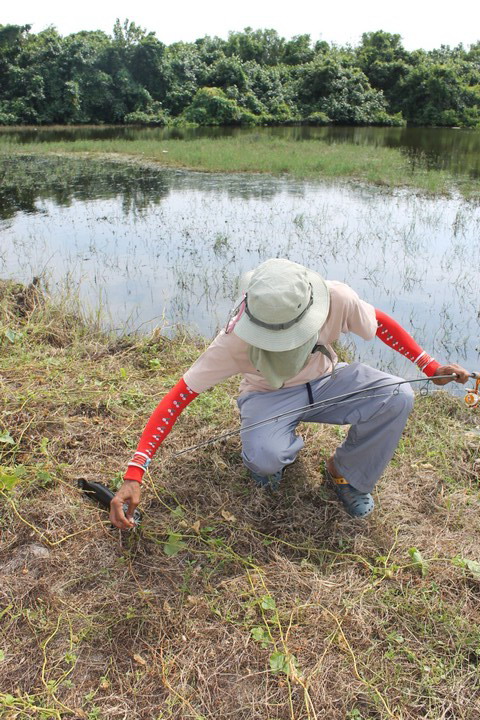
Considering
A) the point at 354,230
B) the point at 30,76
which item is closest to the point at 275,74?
the point at 30,76

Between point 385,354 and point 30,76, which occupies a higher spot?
point 30,76

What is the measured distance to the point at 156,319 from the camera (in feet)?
15.6

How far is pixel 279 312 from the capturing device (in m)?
1.70

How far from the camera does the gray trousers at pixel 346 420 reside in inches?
79.9

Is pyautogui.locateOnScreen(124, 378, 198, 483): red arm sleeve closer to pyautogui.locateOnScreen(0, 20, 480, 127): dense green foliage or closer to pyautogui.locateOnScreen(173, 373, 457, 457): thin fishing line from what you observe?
pyautogui.locateOnScreen(173, 373, 457, 457): thin fishing line

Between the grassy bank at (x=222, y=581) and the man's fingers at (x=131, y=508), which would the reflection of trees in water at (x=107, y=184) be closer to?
the grassy bank at (x=222, y=581)

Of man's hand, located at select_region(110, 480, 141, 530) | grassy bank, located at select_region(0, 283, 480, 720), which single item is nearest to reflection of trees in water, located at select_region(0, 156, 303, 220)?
grassy bank, located at select_region(0, 283, 480, 720)

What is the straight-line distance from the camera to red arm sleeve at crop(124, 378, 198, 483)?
1771 mm

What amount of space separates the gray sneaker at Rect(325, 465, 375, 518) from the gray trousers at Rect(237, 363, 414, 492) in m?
0.04

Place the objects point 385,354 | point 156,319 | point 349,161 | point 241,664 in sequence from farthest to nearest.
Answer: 1. point 349,161
2. point 156,319
3. point 385,354
4. point 241,664

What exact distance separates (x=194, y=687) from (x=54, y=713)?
1.23ft

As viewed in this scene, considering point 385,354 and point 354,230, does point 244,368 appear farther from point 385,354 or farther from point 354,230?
point 354,230

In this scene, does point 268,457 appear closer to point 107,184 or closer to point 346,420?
point 346,420

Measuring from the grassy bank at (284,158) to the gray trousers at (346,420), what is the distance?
8.10 metres
